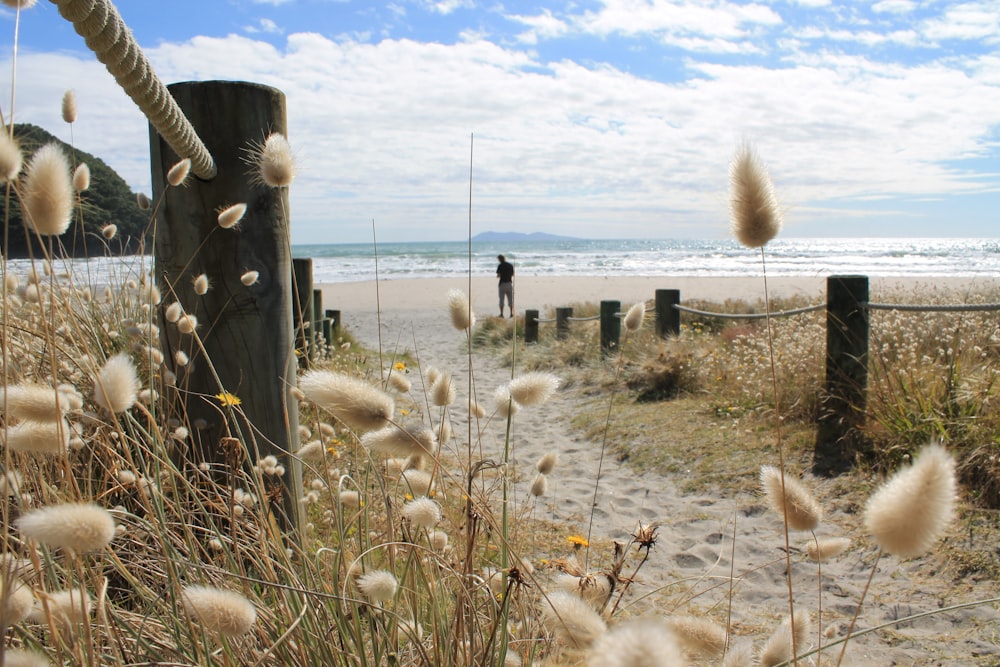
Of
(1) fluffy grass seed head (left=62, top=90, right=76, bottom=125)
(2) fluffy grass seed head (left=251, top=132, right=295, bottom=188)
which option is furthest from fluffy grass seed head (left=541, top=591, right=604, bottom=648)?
(1) fluffy grass seed head (left=62, top=90, right=76, bottom=125)

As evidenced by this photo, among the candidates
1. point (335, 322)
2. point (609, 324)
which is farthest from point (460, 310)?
point (335, 322)

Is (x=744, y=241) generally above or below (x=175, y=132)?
below

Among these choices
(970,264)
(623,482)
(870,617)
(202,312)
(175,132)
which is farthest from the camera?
(970,264)

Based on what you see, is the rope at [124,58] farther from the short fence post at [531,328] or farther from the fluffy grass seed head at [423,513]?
the short fence post at [531,328]

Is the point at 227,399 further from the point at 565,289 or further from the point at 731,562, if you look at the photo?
the point at 565,289

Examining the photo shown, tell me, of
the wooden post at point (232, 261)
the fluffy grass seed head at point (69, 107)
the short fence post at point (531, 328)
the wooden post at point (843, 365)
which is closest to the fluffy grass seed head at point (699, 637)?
the wooden post at point (232, 261)

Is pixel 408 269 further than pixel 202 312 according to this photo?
Yes

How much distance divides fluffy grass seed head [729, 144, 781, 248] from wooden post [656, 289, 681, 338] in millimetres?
7479

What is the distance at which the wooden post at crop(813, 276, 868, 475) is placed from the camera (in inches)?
179

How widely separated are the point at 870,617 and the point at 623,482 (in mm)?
1958

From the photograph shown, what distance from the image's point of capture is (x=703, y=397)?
20.9 feet

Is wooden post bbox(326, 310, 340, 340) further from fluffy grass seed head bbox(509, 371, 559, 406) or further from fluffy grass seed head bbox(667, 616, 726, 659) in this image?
fluffy grass seed head bbox(667, 616, 726, 659)

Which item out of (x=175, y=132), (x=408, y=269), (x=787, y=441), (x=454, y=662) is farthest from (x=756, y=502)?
(x=408, y=269)

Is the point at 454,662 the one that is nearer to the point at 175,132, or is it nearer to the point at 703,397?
the point at 175,132
